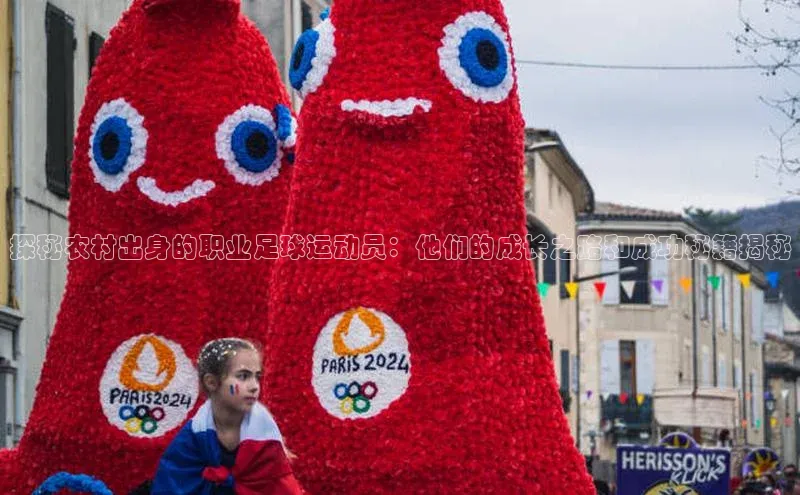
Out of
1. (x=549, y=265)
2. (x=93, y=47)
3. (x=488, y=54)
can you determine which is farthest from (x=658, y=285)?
(x=488, y=54)

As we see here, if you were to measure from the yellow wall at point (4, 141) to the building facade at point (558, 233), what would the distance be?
19095 millimetres

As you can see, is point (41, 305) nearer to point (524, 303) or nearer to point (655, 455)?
point (655, 455)

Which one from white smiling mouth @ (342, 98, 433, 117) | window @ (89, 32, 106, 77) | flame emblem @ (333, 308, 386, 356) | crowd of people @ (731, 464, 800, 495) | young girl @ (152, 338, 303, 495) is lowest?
crowd of people @ (731, 464, 800, 495)

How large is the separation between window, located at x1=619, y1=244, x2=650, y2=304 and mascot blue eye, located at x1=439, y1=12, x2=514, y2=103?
39321mm

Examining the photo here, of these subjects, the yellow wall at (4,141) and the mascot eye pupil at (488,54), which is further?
the yellow wall at (4,141)

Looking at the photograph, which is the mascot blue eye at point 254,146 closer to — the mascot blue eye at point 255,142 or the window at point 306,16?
the mascot blue eye at point 255,142

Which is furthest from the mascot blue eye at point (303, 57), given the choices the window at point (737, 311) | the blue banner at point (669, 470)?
the window at point (737, 311)

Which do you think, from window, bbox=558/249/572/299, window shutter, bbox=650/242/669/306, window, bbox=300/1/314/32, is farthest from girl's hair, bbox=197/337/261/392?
window shutter, bbox=650/242/669/306

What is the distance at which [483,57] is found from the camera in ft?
30.7

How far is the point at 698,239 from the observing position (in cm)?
5031

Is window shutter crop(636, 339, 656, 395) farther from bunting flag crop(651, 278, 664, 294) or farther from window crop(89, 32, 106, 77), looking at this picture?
window crop(89, 32, 106, 77)

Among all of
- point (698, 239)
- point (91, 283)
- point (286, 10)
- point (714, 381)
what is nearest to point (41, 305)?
point (91, 283)

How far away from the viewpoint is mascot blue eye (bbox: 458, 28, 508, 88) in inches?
365

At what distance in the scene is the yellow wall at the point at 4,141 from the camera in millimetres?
16047
